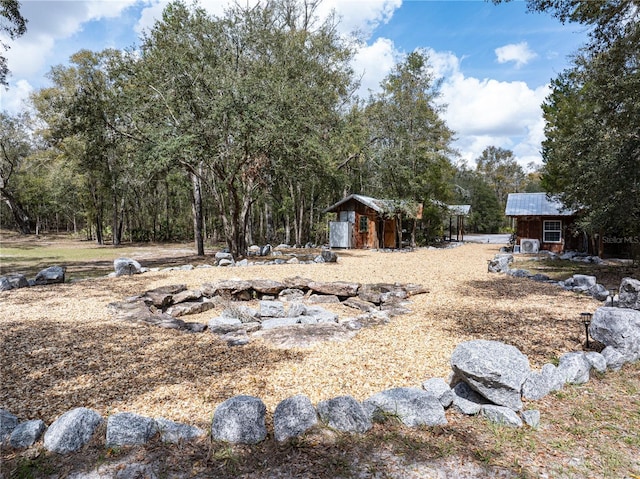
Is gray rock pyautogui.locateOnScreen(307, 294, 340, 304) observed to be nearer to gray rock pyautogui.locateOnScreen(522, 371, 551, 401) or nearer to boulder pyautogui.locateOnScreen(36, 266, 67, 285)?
gray rock pyautogui.locateOnScreen(522, 371, 551, 401)

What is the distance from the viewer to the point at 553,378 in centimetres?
404

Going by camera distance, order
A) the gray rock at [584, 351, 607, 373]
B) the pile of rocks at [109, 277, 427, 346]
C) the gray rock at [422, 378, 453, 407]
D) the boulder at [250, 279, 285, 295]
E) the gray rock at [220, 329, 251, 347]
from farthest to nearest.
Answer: the boulder at [250, 279, 285, 295] → the pile of rocks at [109, 277, 427, 346] → the gray rock at [220, 329, 251, 347] → the gray rock at [584, 351, 607, 373] → the gray rock at [422, 378, 453, 407]

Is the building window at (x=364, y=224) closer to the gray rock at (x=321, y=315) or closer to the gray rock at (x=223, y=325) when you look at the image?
the gray rock at (x=321, y=315)

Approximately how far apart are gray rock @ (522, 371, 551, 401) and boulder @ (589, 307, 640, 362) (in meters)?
1.53

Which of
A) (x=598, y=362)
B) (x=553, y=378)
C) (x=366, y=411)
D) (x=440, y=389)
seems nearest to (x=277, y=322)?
(x=440, y=389)

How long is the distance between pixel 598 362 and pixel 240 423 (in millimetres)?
4202

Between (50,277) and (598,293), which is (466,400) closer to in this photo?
(598,293)

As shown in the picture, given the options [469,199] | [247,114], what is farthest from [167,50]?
[469,199]

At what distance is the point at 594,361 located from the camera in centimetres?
448

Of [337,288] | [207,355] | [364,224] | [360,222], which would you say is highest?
[360,222]

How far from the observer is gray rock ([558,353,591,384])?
13.6ft

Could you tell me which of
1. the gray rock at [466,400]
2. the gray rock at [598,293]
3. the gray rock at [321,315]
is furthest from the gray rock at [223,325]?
the gray rock at [598,293]

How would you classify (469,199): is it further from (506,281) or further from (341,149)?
(506,281)

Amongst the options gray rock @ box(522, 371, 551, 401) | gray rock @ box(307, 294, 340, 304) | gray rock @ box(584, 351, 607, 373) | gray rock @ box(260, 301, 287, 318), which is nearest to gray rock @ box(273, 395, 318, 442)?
gray rock @ box(522, 371, 551, 401)
